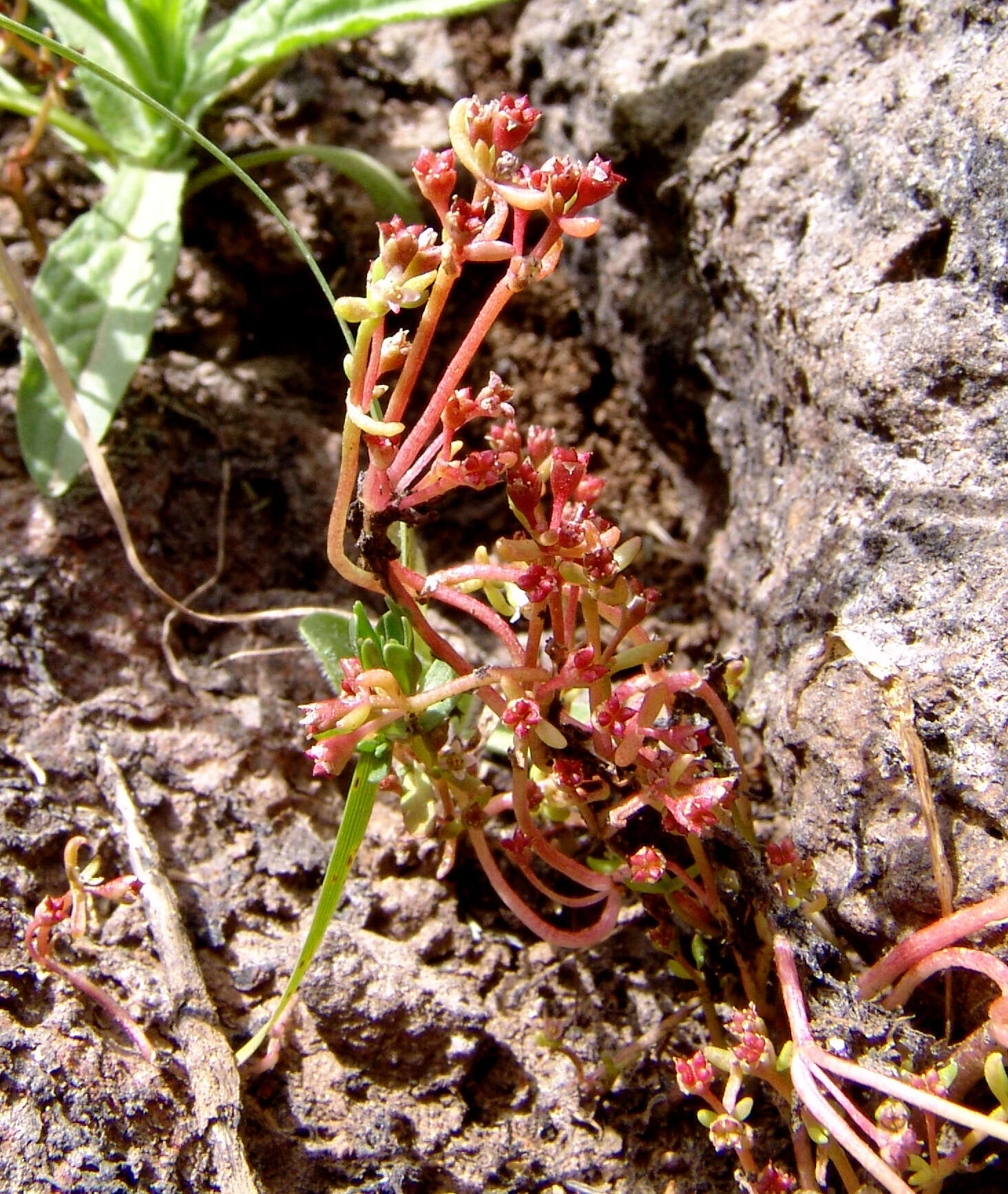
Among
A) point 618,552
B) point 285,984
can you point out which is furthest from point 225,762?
point 618,552

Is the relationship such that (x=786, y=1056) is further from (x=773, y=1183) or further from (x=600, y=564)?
(x=600, y=564)

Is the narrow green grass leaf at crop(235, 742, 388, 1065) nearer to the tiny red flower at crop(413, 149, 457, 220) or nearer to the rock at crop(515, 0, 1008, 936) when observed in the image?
the rock at crop(515, 0, 1008, 936)

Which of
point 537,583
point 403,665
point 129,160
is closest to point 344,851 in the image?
point 403,665

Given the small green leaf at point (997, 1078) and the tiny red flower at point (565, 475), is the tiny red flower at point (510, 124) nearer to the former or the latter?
the tiny red flower at point (565, 475)

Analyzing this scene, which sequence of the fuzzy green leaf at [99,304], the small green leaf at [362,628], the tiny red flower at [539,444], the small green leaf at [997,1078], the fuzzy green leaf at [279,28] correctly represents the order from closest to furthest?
the small green leaf at [997,1078]
the tiny red flower at [539,444]
the small green leaf at [362,628]
the fuzzy green leaf at [99,304]
the fuzzy green leaf at [279,28]

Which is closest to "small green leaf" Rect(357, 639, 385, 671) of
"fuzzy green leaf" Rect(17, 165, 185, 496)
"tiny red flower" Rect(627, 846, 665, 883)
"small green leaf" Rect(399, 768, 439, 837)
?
"small green leaf" Rect(399, 768, 439, 837)

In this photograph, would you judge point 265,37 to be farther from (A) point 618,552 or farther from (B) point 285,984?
(B) point 285,984

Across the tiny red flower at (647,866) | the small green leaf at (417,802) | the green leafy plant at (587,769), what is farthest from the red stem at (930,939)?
the small green leaf at (417,802)
